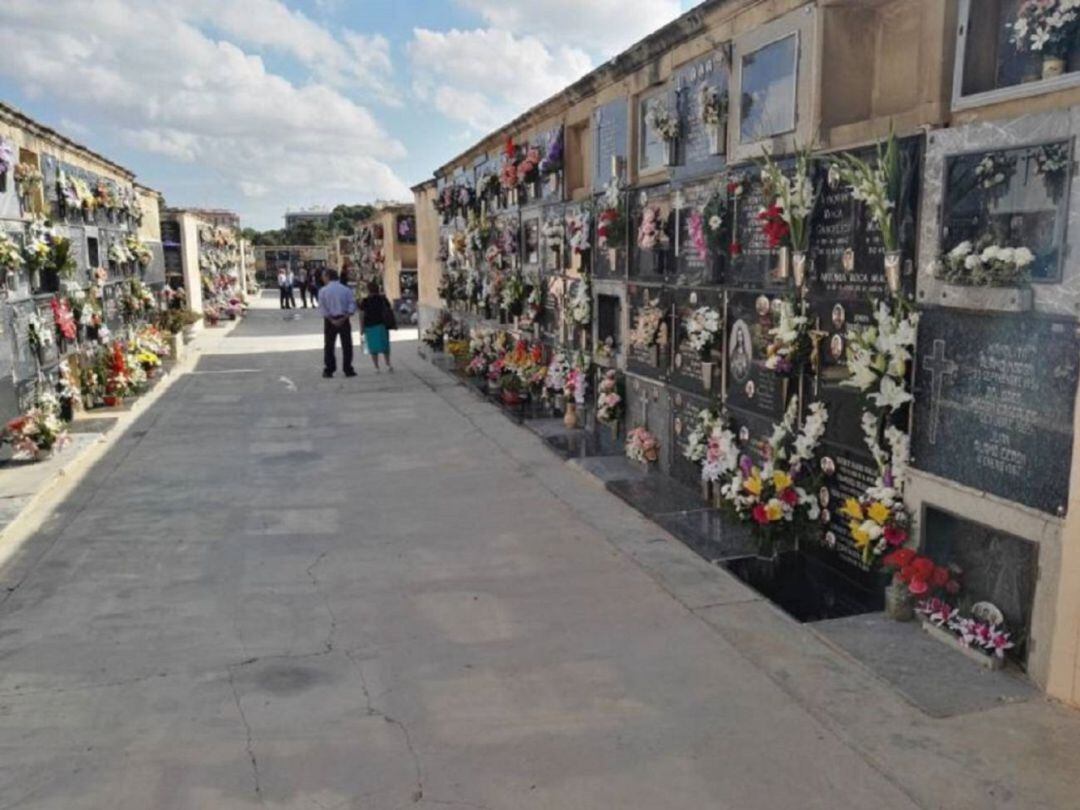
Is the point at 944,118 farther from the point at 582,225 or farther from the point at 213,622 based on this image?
the point at 582,225

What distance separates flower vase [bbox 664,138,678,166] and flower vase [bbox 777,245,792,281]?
172 centimetres

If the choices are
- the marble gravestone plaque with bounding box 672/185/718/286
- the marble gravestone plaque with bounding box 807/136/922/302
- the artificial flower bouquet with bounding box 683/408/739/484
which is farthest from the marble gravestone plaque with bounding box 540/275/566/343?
the marble gravestone plaque with bounding box 807/136/922/302

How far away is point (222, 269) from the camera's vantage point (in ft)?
101

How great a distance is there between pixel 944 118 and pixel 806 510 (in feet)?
6.90

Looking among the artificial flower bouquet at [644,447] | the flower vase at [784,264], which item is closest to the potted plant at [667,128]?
the flower vase at [784,264]

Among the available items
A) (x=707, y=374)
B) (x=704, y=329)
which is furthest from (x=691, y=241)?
(x=707, y=374)

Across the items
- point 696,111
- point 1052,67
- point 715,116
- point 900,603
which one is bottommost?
point 900,603

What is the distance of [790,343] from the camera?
4820mm

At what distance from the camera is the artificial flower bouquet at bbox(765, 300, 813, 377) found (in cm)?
479

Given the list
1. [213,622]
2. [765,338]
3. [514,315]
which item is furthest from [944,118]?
[514,315]

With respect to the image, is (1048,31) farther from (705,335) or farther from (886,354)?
(705,335)

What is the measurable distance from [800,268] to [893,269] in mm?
789

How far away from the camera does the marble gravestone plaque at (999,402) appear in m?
3.34

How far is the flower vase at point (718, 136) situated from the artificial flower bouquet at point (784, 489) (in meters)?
1.87
